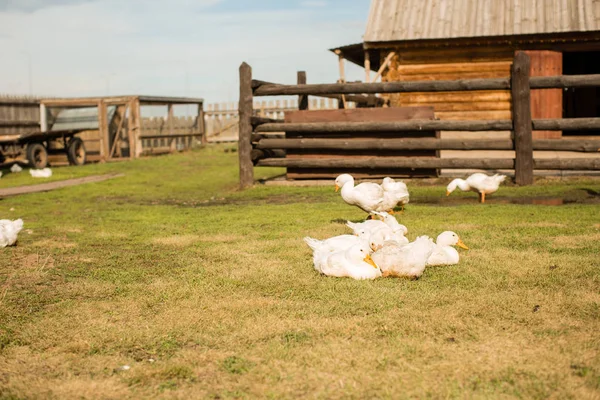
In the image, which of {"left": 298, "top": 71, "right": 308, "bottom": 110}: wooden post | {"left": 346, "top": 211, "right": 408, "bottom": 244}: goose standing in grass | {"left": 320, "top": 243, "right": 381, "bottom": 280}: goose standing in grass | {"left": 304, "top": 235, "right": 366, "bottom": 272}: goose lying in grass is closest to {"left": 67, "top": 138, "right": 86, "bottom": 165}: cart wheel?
{"left": 298, "top": 71, "right": 308, "bottom": 110}: wooden post

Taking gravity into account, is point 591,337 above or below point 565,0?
below

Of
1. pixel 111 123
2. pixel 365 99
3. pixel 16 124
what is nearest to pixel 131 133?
pixel 111 123

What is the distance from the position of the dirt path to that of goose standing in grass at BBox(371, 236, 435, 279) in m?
10.6

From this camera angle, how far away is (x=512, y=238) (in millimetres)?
6926

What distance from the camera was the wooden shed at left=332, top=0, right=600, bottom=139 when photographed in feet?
57.8

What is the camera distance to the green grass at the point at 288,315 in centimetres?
332

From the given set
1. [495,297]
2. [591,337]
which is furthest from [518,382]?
[495,297]

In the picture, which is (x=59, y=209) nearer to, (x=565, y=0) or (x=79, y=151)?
(x=79, y=151)

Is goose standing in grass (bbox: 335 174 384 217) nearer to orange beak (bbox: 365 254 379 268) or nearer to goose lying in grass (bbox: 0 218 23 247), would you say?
orange beak (bbox: 365 254 379 268)

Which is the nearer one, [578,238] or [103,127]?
[578,238]

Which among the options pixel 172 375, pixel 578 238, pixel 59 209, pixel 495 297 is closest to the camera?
pixel 172 375

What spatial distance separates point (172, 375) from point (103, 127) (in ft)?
73.3

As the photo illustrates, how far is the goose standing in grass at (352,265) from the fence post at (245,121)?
7925mm

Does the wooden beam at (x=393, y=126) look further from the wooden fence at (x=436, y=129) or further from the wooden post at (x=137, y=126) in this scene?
the wooden post at (x=137, y=126)
